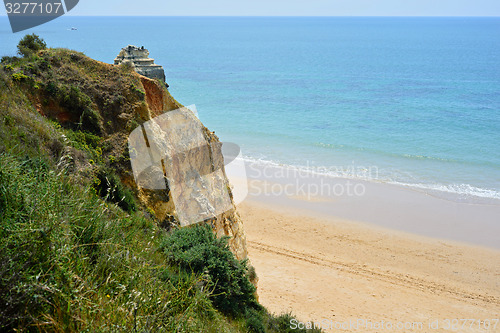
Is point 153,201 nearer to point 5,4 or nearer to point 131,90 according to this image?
point 131,90

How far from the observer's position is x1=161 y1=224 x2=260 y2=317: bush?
7867 mm

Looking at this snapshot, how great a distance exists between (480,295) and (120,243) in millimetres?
14957

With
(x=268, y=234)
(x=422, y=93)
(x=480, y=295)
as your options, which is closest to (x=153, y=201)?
(x=268, y=234)

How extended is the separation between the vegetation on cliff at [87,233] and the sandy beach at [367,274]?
637 cm

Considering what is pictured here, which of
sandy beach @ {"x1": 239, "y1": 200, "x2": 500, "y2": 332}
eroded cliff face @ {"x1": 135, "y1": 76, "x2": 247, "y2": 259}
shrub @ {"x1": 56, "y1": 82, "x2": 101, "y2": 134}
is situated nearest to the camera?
shrub @ {"x1": 56, "y1": 82, "x2": 101, "y2": 134}

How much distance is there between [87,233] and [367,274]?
13.6m

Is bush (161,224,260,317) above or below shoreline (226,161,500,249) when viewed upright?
above

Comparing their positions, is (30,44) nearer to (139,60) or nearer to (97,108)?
(97,108)

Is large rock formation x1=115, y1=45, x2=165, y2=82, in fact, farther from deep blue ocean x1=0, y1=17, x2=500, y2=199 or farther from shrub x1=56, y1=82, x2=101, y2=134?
deep blue ocean x1=0, y1=17, x2=500, y2=199

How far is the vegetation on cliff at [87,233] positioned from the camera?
14.5ft

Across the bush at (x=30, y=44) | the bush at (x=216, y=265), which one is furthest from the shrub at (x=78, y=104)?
the bush at (x=216, y=265)

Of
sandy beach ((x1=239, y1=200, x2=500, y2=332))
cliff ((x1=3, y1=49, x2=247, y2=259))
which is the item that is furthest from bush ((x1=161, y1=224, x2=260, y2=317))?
sandy beach ((x1=239, y1=200, x2=500, y2=332))

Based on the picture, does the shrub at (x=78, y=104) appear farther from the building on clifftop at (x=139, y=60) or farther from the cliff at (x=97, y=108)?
the building on clifftop at (x=139, y=60)

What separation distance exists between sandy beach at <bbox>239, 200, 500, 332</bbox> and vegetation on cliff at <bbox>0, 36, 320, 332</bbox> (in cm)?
637
